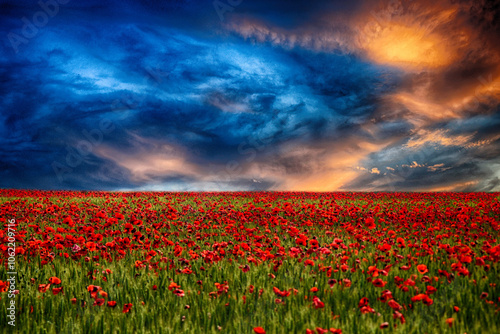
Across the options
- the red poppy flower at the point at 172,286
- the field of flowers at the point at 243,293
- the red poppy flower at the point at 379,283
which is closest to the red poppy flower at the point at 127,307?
the field of flowers at the point at 243,293

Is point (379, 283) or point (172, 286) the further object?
point (172, 286)

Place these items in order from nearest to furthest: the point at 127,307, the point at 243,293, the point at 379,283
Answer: the point at 379,283, the point at 127,307, the point at 243,293

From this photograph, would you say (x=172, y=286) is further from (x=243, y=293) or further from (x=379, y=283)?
(x=379, y=283)

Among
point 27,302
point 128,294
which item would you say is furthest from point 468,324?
point 27,302

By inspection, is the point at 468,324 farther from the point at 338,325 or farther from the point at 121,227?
the point at 121,227

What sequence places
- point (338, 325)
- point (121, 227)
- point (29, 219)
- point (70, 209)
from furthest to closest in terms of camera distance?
point (70, 209)
point (29, 219)
point (121, 227)
point (338, 325)

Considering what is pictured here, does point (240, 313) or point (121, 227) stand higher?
point (121, 227)

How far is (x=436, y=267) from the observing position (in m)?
5.49

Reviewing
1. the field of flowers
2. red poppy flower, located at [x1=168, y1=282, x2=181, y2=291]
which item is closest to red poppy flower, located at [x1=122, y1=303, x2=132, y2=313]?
the field of flowers

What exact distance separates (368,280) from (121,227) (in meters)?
7.74

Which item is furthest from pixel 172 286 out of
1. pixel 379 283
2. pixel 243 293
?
pixel 379 283

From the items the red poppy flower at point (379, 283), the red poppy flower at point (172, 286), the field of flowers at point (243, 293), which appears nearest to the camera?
the field of flowers at point (243, 293)

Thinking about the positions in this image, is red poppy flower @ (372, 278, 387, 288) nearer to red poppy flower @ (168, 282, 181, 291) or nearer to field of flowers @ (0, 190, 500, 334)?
field of flowers @ (0, 190, 500, 334)

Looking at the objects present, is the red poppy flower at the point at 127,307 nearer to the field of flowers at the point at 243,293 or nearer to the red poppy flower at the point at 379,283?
the field of flowers at the point at 243,293
